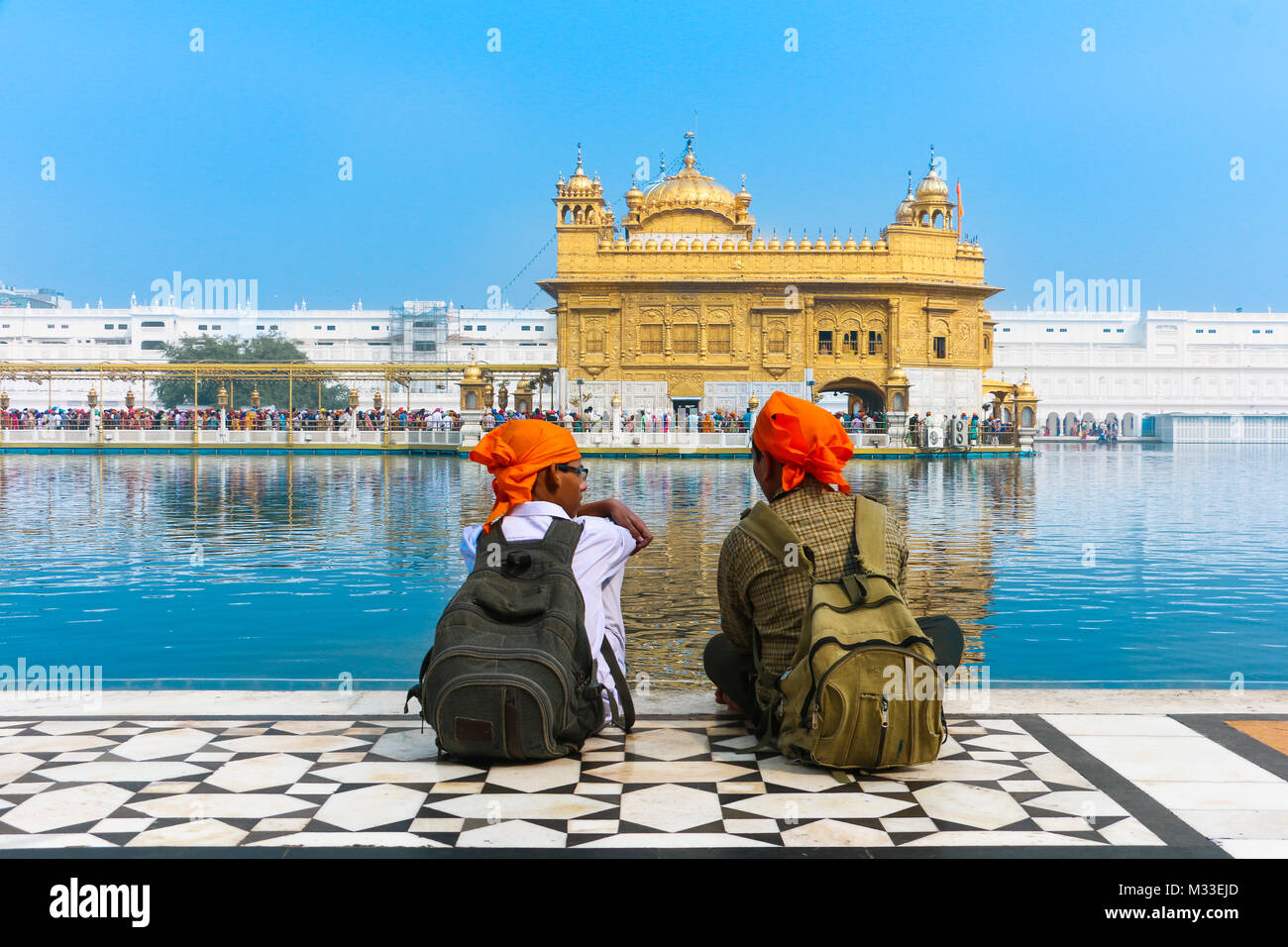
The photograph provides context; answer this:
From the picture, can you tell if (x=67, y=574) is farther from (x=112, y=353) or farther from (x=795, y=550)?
(x=112, y=353)

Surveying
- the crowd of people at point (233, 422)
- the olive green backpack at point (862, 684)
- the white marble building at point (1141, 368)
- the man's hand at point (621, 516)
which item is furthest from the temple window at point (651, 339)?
the white marble building at point (1141, 368)

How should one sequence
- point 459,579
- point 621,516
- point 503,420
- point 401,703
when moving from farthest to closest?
point 503,420 → point 459,579 → point 401,703 → point 621,516

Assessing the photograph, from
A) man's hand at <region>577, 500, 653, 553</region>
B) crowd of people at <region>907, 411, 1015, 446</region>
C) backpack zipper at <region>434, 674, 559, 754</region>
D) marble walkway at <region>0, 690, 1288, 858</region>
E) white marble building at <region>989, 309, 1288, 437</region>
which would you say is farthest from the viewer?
white marble building at <region>989, 309, 1288, 437</region>

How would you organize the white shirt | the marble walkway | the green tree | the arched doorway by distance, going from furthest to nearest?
the green tree < the arched doorway < the white shirt < the marble walkway

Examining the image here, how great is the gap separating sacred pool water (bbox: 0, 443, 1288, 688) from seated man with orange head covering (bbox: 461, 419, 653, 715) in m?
1.49

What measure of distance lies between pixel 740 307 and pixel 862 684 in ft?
131

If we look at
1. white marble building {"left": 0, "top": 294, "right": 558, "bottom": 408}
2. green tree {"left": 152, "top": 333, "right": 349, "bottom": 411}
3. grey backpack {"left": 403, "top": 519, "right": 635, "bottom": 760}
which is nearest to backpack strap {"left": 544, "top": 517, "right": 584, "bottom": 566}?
grey backpack {"left": 403, "top": 519, "right": 635, "bottom": 760}

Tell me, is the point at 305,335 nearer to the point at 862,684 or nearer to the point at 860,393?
the point at 860,393

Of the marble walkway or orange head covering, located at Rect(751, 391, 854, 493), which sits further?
orange head covering, located at Rect(751, 391, 854, 493)

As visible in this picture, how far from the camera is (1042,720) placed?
4.48 metres

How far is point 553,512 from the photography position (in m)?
4.29

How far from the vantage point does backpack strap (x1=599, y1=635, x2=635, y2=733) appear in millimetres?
4332

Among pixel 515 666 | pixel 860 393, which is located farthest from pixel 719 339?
pixel 515 666

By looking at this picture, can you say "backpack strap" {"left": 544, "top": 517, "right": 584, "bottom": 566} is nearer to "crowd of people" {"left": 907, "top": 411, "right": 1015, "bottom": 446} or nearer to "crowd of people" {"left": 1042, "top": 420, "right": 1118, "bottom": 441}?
"crowd of people" {"left": 907, "top": 411, "right": 1015, "bottom": 446}
